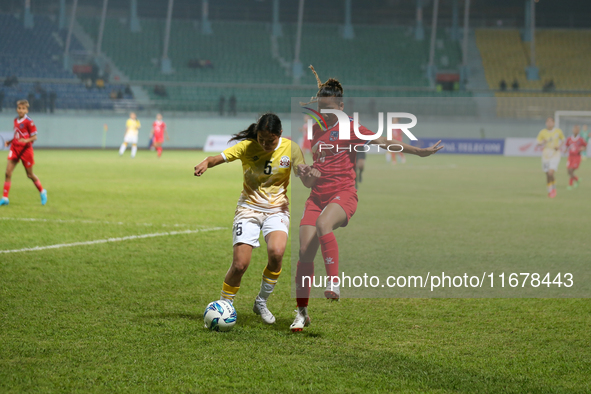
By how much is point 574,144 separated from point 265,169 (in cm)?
1578

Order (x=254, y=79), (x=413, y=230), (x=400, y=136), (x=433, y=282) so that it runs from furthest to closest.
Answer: (x=254, y=79), (x=413, y=230), (x=433, y=282), (x=400, y=136)

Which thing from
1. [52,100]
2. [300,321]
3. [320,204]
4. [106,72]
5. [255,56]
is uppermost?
[255,56]

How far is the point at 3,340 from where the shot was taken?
478cm

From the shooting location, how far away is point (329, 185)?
18.1ft

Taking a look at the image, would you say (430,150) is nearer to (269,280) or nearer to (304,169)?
(304,169)

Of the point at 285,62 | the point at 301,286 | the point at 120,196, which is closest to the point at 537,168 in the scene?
the point at 120,196

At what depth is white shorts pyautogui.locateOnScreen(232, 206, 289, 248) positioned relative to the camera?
5316mm

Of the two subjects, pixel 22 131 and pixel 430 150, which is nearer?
pixel 430 150

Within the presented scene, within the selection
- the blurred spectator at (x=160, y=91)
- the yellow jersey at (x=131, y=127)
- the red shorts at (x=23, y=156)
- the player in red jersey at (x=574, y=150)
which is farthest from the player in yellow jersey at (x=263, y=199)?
the blurred spectator at (x=160, y=91)

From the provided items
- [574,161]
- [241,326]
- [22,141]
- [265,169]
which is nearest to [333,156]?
[265,169]

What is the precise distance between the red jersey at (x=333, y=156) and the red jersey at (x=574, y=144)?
15062 millimetres

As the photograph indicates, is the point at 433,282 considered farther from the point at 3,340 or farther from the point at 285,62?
the point at 285,62

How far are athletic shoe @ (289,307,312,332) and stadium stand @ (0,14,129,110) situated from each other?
35.4m

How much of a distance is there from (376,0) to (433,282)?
161 ft
